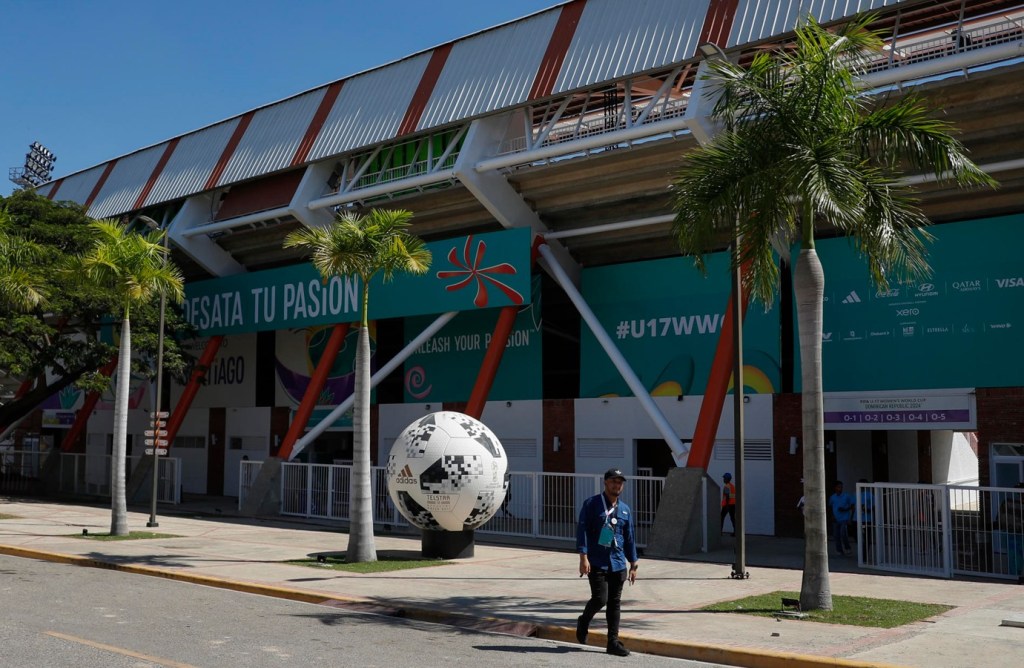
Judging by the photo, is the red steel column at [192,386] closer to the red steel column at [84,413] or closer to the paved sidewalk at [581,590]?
the red steel column at [84,413]

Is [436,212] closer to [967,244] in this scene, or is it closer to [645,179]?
[645,179]

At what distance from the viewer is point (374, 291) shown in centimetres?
3100

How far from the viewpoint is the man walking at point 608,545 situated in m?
10.3

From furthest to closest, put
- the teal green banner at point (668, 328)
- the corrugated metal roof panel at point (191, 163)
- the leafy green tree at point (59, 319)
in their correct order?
1. the corrugated metal roof panel at point (191, 163)
2. the leafy green tree at point (59, 319)
3. the teal green banner at point (668, 328)

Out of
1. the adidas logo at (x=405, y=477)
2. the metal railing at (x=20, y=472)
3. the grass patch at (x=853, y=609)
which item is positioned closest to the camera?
the grass patch at (x=853, y=609)

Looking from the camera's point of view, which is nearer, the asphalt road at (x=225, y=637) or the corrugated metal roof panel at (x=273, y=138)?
the asphalt road at (x=225, y=637)

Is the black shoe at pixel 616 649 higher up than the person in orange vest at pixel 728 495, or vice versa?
the person in orange vest at pixel 728 495

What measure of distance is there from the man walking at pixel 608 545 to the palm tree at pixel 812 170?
3.65 m

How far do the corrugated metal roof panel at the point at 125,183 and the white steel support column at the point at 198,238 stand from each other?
3.35 meters

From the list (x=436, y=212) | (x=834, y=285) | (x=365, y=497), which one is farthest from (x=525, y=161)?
(x=365, y=497)

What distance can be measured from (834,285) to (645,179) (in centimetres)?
547

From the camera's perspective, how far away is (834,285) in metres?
24.8

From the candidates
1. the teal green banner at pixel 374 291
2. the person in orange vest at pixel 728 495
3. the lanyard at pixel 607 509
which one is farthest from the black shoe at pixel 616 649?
the teal green banner at pixel 374 291

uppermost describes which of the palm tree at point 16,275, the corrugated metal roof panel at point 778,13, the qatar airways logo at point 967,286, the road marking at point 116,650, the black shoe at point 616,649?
the corrugated metal roof panel at point 778,13
